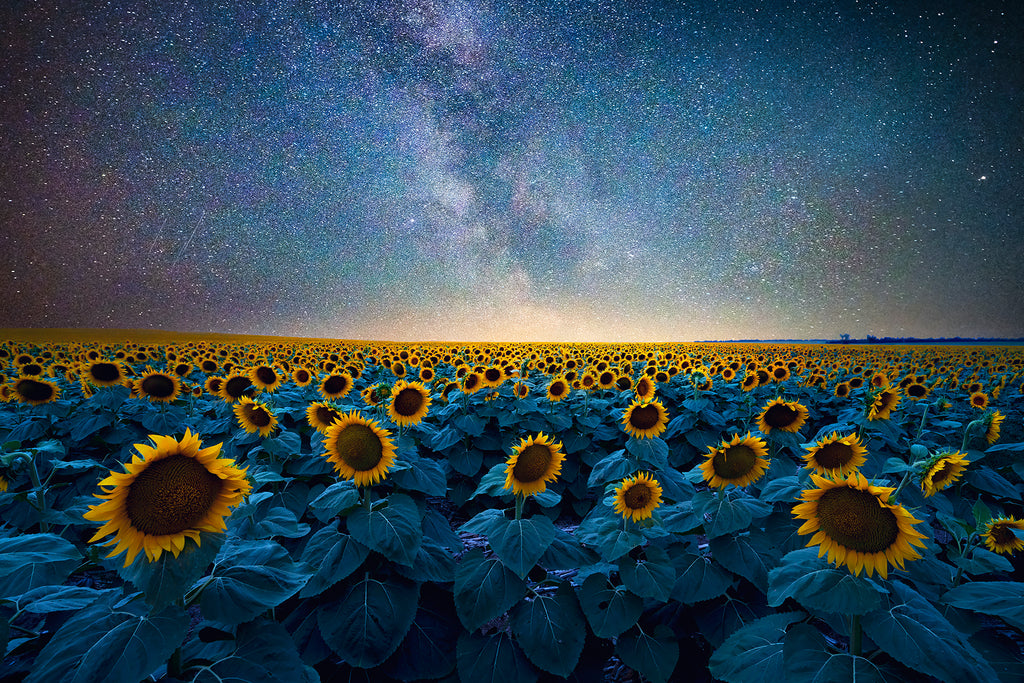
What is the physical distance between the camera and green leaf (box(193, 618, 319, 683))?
1.45 metres

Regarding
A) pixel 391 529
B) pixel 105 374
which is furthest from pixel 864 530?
pixel 105 374

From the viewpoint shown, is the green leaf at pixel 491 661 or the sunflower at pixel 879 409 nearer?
the green leaf at pixel 491 661

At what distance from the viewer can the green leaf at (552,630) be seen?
229cm

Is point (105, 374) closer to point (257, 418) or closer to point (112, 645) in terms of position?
point (257, 418)

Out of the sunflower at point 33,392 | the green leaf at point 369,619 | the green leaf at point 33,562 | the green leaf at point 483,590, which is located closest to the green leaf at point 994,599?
the green leaf at point 483,590

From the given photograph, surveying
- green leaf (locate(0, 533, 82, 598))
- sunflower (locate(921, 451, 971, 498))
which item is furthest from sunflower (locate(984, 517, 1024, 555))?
green leaf (locate(0, 533, 82, 598))

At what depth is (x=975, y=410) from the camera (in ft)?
25.6

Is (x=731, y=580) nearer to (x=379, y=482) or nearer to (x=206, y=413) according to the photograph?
(x=379, y=482)

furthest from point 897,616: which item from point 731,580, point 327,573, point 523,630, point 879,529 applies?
point 327,573

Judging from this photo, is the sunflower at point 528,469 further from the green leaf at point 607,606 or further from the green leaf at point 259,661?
the green leaf at point 259,661

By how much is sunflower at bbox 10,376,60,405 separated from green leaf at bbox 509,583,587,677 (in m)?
6.75

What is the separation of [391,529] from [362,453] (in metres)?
0.51

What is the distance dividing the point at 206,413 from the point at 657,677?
6519mm

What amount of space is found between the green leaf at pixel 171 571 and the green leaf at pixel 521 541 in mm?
1299
